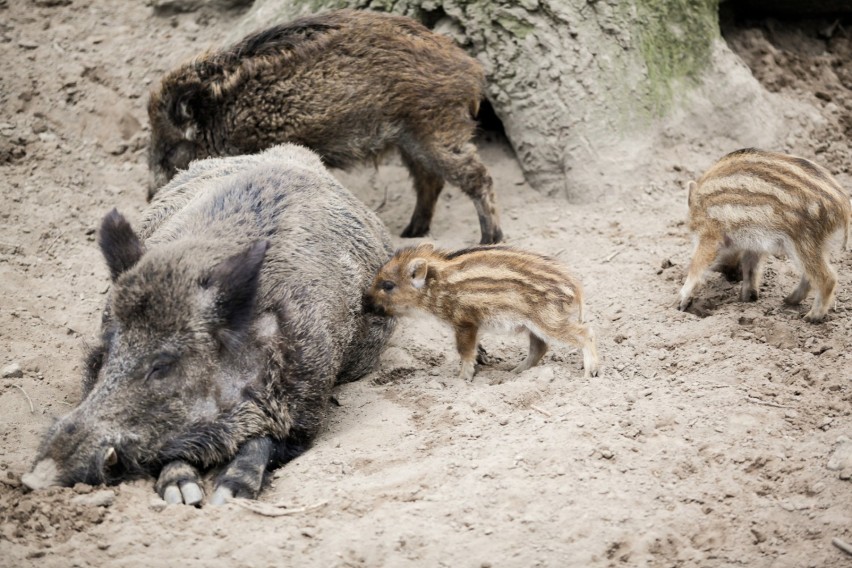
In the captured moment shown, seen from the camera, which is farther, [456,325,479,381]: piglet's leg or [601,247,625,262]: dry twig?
[601,247,625,262]: dry twig

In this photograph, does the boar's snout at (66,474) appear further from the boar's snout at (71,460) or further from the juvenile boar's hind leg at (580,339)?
the juvenile boar's hind leg at (580,339)

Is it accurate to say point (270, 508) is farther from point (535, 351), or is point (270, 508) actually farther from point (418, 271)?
point (535, 351)

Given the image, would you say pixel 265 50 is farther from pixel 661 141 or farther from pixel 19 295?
pixel 661 141

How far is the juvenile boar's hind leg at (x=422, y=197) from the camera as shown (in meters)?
7.71

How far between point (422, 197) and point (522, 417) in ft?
10.4

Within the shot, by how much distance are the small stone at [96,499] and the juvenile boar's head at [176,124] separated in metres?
3.71

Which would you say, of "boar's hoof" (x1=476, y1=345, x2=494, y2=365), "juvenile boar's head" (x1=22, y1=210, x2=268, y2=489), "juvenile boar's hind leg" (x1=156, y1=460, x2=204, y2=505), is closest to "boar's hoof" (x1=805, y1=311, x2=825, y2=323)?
"boar's hoof" (x1=476, y1=345, x2=494, y2=365)

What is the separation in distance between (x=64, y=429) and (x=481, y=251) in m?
2.33

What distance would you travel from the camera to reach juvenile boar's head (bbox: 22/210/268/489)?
4492mm

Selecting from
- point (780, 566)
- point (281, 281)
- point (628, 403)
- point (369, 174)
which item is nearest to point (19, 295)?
point (281, 281)

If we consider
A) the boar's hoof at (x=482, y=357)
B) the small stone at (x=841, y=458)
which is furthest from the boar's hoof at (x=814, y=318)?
the boar's hoof at (x=482, y=357)

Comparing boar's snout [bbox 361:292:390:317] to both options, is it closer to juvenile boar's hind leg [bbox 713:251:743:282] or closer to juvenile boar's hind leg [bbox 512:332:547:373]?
juvenile boar's hind leg [bbox 512:332:547:373]

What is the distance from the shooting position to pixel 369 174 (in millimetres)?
8562

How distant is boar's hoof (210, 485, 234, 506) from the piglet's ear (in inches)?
64.9
